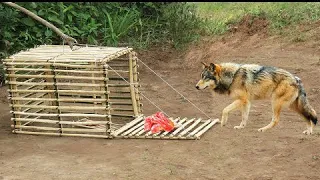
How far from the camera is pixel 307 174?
23.1 ft

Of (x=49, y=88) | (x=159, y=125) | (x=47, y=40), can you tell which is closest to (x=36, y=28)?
(x=47, y=40)

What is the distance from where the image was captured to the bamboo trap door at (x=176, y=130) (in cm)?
877

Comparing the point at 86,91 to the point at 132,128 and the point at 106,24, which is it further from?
the point at 106,24

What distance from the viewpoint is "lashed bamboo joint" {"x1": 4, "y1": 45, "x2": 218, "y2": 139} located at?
880cm

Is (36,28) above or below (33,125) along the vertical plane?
above

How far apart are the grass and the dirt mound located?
0.13 m

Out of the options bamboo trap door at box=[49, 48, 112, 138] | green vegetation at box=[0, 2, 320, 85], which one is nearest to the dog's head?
bamboo trap door at box=[49, 48, 112, 138]

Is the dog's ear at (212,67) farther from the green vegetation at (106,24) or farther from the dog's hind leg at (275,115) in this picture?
the green vegetation at (106,24)

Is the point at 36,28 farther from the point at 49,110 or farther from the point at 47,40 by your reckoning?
the point at 49,110

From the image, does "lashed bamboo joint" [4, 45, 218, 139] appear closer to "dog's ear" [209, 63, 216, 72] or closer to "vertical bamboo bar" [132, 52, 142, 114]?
"vertical bamboo bar" [132, 52, 142, 114]

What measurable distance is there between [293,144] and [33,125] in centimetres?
393

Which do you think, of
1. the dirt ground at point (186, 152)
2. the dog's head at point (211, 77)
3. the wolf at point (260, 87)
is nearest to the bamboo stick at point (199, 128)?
the dirt ground at point (186, 152)

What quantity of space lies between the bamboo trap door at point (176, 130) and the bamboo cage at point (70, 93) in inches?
8.1

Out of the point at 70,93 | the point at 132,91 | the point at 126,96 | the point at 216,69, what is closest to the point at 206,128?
the point at 216,69
